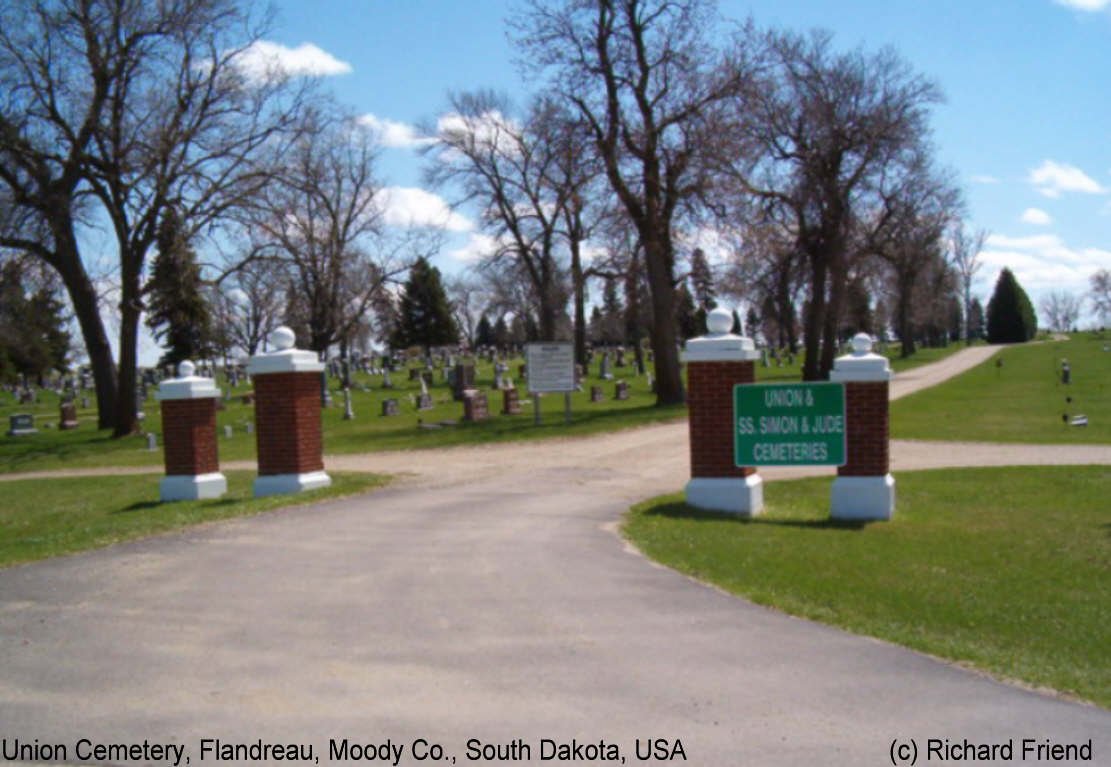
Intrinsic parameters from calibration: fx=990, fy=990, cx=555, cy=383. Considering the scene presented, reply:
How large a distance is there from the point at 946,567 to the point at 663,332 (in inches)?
846

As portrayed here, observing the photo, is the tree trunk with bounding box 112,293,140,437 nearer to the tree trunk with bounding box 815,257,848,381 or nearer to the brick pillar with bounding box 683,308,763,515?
the brick pillar with bounding box 683,308,763,515

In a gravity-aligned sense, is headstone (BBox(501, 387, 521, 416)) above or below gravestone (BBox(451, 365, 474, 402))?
below

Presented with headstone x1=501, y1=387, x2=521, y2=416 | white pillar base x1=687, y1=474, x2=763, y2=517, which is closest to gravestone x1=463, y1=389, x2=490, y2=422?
headstone x1=501, y1=387, x2=521, y2=416

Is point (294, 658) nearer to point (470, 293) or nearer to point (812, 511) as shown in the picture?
point (812, 511)

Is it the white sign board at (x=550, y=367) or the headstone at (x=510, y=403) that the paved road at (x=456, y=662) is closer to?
the white sign board at (x=550, y=367)

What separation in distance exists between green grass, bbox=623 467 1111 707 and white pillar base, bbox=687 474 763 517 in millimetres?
205

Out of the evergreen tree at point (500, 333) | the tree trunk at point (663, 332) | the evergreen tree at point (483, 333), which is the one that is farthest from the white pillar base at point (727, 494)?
the evergreen tree at point (483, 333)

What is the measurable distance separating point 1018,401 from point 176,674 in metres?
28.5

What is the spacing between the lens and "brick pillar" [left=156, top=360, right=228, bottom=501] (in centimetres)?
1402

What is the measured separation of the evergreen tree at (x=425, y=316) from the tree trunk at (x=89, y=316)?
161ft

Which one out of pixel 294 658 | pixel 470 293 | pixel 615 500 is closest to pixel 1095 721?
pixel 294 658

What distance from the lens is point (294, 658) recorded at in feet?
18.4

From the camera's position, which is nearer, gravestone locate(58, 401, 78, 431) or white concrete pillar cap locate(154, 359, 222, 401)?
white concrete pillar cap locate(154, 359, 222, 401)

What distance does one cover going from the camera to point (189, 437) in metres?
14.0
